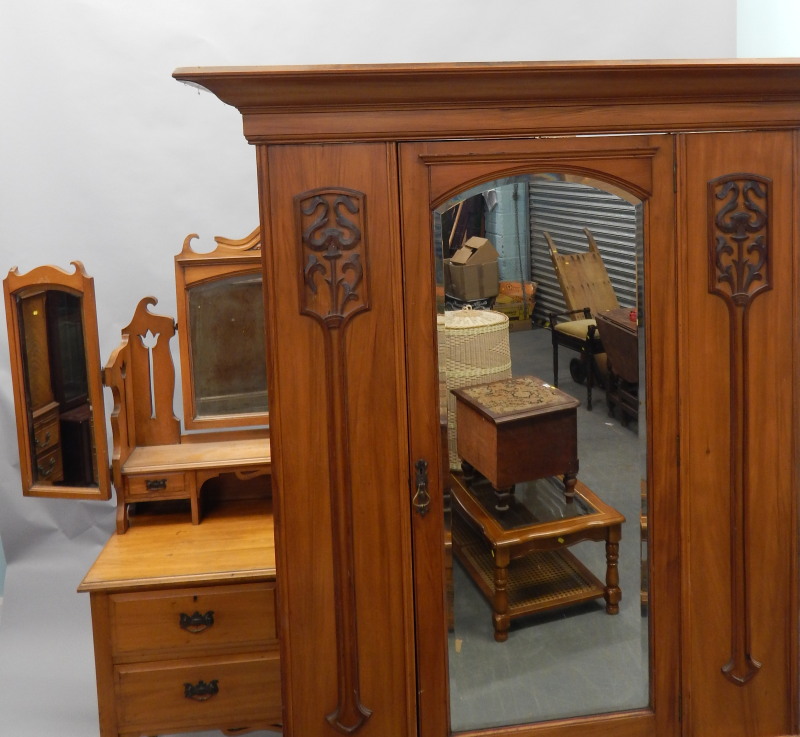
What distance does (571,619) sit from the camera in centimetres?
225

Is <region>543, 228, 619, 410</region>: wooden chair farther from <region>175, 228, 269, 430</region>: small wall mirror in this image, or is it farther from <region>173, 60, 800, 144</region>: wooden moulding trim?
<region>175, 228, 269, 430</region>: small wall mirror

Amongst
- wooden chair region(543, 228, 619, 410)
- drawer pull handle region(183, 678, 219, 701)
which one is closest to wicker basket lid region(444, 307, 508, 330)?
wooden chair region(543, 228, 619, 410)

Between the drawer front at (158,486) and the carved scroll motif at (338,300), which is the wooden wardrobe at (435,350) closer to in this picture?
the carved scroll motif at (338,300)

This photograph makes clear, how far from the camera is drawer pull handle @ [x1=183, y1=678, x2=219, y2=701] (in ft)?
8.37

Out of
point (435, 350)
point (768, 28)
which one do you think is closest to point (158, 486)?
point (435, 350)

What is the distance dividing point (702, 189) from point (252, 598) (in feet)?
4.81

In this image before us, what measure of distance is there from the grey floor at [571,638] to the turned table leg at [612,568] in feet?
0.04

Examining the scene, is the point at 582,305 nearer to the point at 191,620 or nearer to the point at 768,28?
the point at 191,620

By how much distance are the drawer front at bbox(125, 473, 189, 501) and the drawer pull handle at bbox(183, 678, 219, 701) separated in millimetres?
506

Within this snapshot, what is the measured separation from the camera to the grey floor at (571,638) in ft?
7.32

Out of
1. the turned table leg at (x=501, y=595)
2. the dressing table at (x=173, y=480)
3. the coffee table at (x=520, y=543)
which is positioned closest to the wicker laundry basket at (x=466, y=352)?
the coffee table at (x=520, y=543)

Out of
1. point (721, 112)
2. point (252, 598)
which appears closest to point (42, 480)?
point (252, 598)

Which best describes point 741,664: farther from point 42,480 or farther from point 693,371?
point 42,480

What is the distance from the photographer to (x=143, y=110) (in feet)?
11.0
